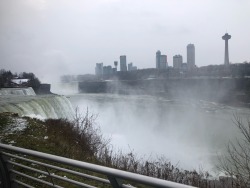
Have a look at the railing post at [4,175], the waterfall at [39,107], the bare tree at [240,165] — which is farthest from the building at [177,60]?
the railing post at [4,175]

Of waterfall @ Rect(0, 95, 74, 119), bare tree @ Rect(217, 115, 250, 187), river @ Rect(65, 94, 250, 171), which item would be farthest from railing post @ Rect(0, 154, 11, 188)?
waterfall @ Rect(0, 95, 74, 119)

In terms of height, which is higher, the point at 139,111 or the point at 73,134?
the point at 73,134

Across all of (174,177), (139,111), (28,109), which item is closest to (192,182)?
(174,177)

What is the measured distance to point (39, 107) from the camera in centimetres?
2173

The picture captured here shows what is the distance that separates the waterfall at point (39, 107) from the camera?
1887cm

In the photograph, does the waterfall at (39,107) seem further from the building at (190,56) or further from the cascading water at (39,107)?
the building at (190,56)

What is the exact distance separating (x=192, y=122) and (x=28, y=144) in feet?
135

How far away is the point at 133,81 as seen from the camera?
122750mm

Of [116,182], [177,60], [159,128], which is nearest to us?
[116,182]

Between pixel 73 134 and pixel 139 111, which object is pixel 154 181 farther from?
pixel 139 111

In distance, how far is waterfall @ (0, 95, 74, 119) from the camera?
743 inches

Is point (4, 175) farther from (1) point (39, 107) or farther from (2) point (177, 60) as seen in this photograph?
(2) point (177, 60)

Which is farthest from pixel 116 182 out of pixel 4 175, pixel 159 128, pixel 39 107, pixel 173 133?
pixel 159 128

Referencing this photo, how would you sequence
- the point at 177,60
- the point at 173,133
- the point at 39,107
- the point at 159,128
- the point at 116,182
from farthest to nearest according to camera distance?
the point at 177,60 → the point at 159,128 → the point at 173,133 → the point at 39,107 → the point at 116,182
